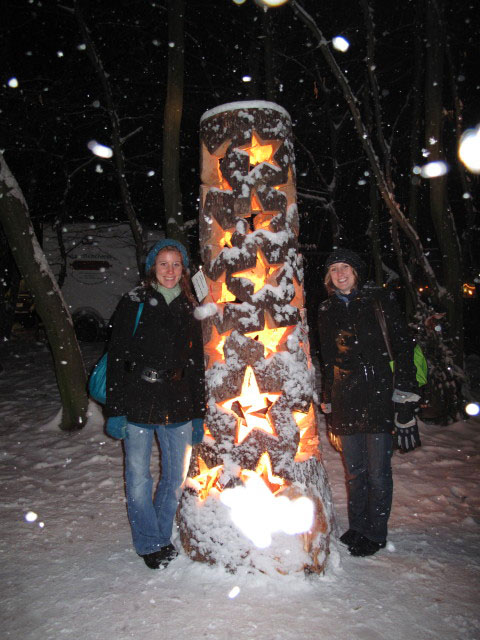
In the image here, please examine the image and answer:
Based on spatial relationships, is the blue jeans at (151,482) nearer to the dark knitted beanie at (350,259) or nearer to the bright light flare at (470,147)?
the dark knitted beanie at (350,259)

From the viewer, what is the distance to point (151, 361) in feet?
8.63

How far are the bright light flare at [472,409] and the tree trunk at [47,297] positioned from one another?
17.5 feet

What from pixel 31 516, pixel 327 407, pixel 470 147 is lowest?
pixel 31 516

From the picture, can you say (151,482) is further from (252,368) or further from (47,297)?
(47,297)

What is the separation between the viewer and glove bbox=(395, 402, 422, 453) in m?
2.75

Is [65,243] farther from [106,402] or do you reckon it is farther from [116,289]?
[106,402]

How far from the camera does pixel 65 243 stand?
1494 cm

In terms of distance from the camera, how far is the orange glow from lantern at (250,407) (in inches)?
104

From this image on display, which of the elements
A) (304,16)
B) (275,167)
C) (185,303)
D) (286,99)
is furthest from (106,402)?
(286,99)

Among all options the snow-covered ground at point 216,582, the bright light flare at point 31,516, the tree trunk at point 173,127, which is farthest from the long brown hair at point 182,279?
the tree trunk at point 173,127

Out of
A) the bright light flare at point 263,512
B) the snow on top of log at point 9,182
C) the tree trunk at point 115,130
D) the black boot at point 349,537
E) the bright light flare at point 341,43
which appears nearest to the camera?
the bright light flare at point 263,512

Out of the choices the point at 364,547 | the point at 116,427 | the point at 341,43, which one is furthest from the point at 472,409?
the point at 341,43

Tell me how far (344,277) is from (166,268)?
1199mm

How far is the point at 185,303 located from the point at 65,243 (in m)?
13.7
